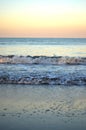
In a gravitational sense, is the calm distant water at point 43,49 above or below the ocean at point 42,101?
above

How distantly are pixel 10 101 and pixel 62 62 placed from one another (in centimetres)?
1102

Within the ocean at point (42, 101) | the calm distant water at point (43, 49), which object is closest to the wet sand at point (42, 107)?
the ocean at point (42, 101)

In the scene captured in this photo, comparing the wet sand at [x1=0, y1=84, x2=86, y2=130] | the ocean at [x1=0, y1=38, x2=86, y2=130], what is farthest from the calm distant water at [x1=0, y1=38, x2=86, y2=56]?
the wet sand at [x1=0, y1=84, x2=86, y2=130]

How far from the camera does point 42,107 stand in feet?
22.5

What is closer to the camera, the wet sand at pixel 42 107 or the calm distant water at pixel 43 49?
the wet sand at pixel 42 107

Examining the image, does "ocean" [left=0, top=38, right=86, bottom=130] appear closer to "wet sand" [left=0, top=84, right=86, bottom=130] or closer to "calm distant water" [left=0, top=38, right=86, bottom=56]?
"wet sand" [left=0, top=84, right=86, bottom=130]

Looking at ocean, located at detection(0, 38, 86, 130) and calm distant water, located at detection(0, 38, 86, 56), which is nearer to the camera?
ocean, located at detection(0, 38, 86, 130)

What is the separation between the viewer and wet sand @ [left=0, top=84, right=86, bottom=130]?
5738 millimetres

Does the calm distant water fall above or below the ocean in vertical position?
above

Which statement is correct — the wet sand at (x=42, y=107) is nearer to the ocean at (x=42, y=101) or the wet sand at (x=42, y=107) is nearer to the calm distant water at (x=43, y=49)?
the ocean at (x=42, y=101)

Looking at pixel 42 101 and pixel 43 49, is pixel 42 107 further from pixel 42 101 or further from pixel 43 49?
pixel 43 49

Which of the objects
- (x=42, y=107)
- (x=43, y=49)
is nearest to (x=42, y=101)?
(x=42, y=107)

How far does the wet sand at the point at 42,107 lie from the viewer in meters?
5.74

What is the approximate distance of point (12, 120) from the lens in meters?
5.94
